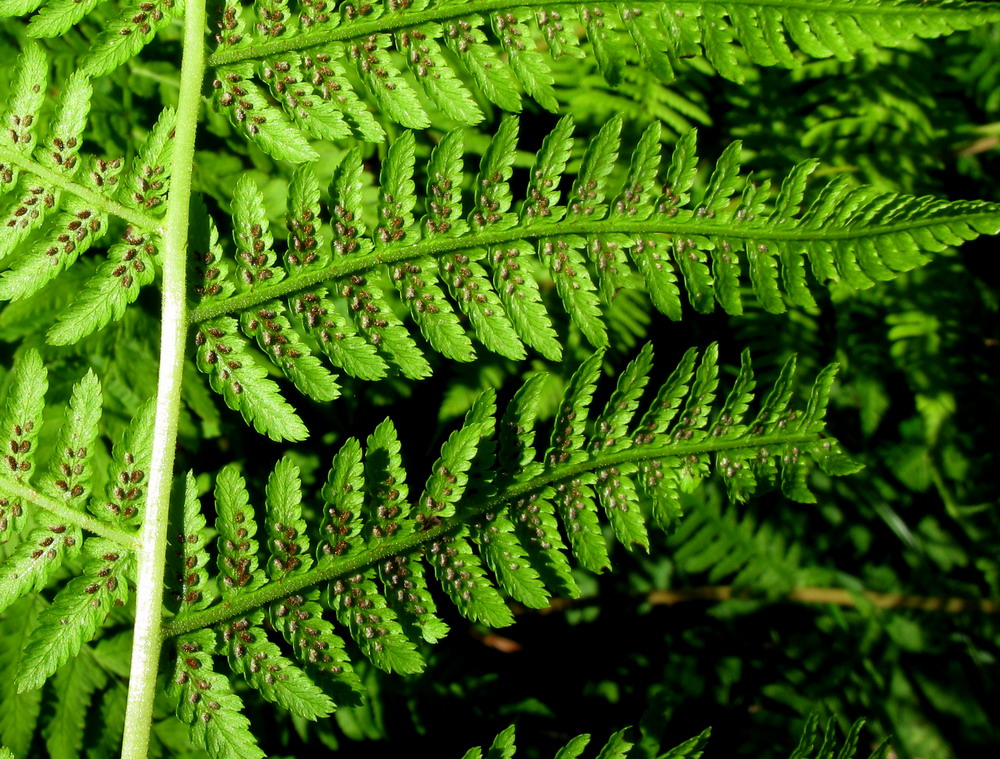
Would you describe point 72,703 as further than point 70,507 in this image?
Yes

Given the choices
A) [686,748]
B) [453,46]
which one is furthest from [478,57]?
[686,748]

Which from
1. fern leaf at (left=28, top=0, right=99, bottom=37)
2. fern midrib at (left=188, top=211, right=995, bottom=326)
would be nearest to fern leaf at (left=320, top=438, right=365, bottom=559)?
fern midrib at (left=188, top=211, right=995, bottom=326)

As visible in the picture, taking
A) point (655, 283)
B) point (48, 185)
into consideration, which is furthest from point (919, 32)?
point (48, 185)

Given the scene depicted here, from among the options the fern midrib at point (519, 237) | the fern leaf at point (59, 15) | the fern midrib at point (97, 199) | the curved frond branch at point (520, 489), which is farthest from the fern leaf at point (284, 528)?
the fern leaf at point (59, 15)

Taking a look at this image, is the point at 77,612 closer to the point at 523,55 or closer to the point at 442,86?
the point at 442,86

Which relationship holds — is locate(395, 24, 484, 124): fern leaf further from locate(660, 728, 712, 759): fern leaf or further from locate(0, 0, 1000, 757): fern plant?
locate(660, 728, 712, 759): fern leaf

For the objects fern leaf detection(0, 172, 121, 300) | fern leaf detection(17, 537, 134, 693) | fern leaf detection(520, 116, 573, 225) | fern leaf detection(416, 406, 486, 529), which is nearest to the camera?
fern leaf detection(17, 537, 134, 693)

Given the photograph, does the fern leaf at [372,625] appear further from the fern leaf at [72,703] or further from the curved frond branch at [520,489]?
the fern leaf at [72,703]
